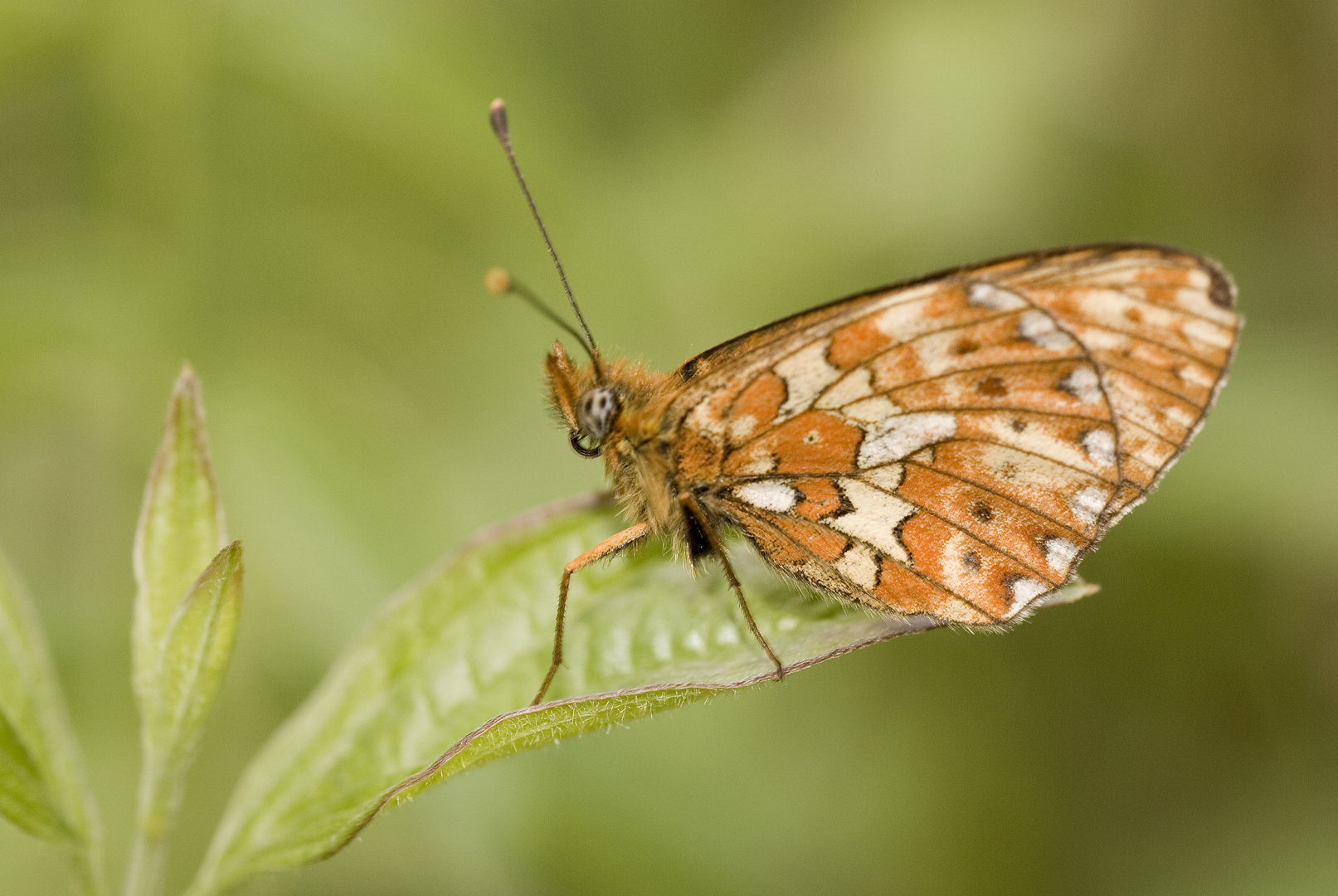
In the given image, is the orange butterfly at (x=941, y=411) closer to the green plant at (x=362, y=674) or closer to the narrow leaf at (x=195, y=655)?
the green plant at (x=362, y=674)

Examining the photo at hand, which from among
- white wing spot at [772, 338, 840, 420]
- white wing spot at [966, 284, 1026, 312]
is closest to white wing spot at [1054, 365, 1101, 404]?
white wing spot at [966, 284, 1026, 312]

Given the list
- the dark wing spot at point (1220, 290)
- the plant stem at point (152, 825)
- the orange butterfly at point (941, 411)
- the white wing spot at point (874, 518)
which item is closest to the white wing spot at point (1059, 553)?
the orange butterfly at point (941, 411)

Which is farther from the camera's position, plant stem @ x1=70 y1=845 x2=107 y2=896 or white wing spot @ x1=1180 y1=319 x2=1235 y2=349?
white wing spot @ x1=1180 y1=319 x2=1235 y2=349

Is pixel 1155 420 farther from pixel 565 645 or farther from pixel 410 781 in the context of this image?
pixel 410 781

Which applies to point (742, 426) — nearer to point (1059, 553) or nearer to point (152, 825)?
point (1059, 553)

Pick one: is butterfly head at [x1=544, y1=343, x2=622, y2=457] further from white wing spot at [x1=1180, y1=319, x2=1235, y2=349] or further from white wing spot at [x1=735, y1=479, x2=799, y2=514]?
white wing spot at [x1=1180, y1=319, x2=1235, y2=349]

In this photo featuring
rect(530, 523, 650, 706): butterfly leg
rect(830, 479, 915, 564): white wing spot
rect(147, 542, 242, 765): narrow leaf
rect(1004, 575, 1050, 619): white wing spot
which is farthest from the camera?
rect(830, 479, 915, 564): white wing spot

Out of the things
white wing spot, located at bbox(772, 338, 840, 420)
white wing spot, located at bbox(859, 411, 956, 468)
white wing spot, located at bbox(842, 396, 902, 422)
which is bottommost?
white wing spot, located at bbox(859, 411, 956, 468)
